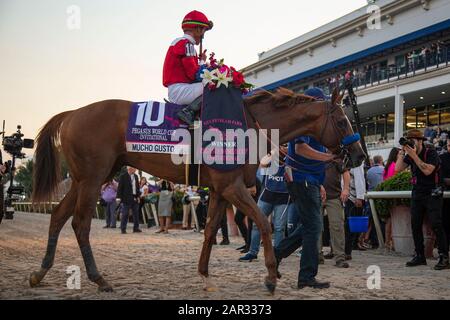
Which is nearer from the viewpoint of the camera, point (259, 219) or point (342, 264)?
point (259, 219)

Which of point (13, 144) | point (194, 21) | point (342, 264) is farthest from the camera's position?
point (13, 144)

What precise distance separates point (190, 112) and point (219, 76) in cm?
49

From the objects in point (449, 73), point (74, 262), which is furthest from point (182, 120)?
point (449, 73)

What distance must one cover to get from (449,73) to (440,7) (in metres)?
7.86

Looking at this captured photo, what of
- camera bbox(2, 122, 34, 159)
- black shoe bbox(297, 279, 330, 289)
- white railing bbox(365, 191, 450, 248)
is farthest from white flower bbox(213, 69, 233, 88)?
camera bbox(2, 122, 34, 159)

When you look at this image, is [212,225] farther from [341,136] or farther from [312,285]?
[341,136]

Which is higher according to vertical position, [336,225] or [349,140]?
[349,140]

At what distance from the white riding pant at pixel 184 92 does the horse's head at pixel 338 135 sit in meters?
1.40

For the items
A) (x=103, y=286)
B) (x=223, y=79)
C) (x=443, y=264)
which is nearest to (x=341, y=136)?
(x=223, y=79)

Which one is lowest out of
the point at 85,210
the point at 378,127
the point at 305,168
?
the point at 85,210

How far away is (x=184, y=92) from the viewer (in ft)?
17.9

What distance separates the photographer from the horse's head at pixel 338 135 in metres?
5.43

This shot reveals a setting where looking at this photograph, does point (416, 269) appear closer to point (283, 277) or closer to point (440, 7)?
point (283, 277)

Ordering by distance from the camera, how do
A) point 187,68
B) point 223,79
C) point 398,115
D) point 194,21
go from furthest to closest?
1. point 398,115
2. point 194,21
3. point 187,68
4. point 223,79
